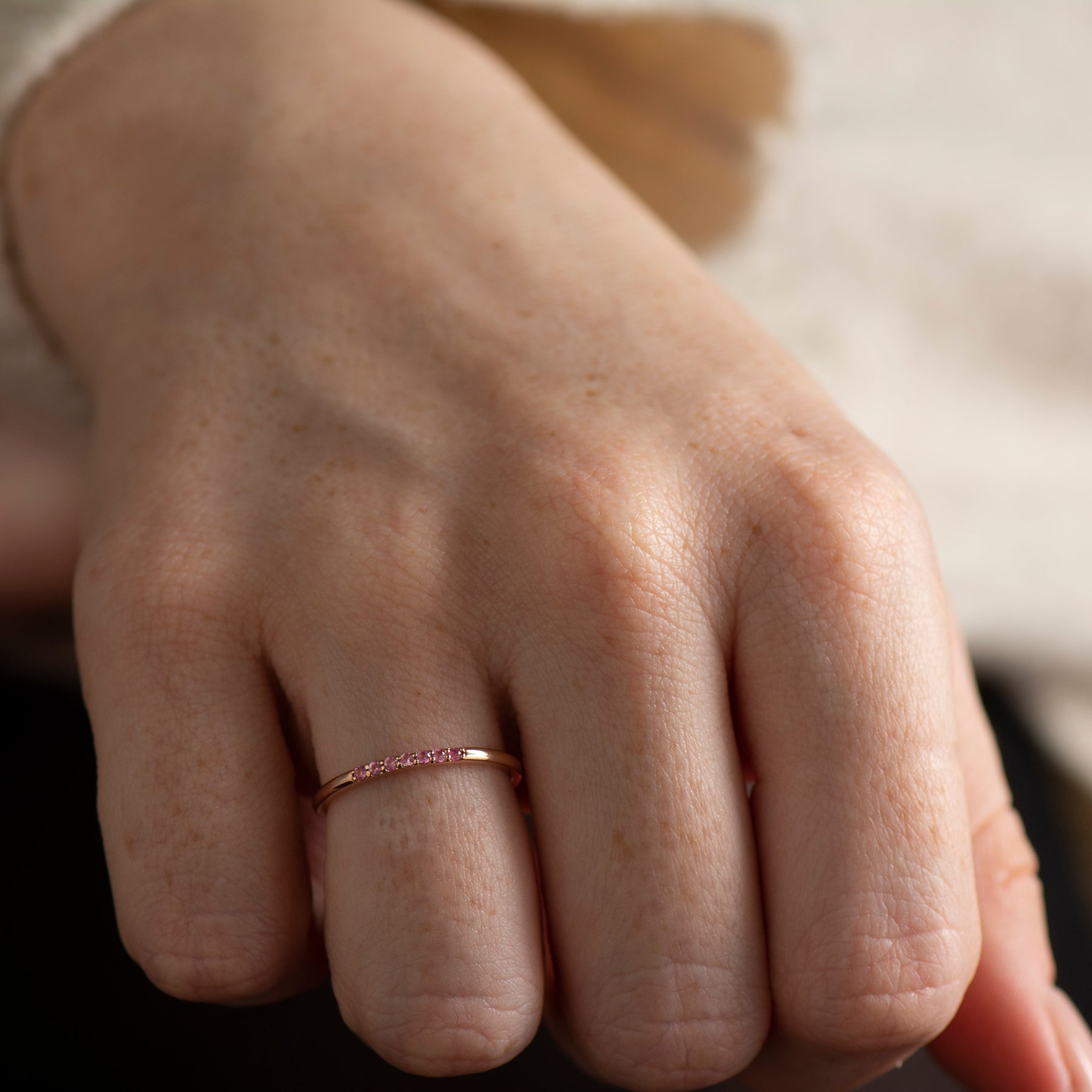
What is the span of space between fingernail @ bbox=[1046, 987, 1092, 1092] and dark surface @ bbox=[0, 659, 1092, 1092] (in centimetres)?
31

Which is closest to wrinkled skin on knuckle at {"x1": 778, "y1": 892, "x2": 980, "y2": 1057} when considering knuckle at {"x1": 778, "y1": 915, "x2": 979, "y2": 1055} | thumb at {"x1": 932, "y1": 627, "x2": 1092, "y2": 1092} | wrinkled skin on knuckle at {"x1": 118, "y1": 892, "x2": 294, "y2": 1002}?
knuckle at {"x1": 778, "y1": 915, "x2": 979, "y2": 1055}

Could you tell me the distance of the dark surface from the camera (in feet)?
2.07

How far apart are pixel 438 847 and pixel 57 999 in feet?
1.29

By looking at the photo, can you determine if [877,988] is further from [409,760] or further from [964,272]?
[964,272]

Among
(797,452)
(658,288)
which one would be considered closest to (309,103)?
(658,288)

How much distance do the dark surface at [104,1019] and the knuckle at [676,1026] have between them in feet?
0.77

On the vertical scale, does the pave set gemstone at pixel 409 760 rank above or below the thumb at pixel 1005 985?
above

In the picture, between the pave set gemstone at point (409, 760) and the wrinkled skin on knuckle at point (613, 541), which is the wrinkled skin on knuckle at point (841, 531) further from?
the pave set gemstone at point (409, 760)

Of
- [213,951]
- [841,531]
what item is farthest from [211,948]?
[841,531]

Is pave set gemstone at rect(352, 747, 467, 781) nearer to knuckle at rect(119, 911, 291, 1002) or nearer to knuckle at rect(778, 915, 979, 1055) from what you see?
knuckle at rect(119, 911, 291, 1002)

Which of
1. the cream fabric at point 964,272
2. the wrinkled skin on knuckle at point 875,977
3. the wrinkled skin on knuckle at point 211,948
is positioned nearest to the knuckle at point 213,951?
the wrinkled skin on knuckle at point 211,948

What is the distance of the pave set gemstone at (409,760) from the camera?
0.46 m

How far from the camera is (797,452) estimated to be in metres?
0.51

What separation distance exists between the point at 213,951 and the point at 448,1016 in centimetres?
13
